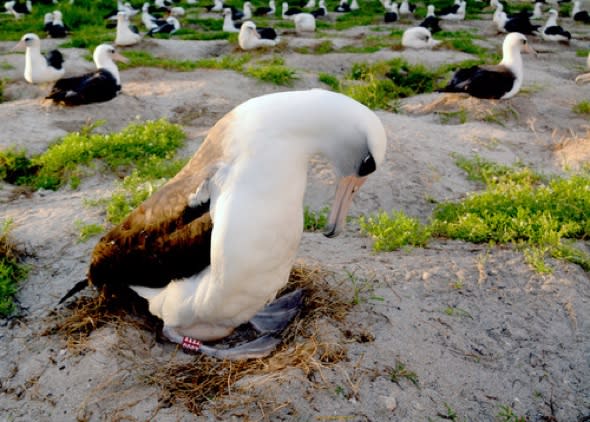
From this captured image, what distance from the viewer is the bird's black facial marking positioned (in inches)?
104

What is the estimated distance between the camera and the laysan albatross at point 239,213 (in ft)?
8.59

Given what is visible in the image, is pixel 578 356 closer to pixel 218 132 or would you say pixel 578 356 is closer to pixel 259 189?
pixel 259 189

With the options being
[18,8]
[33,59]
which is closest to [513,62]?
[33,59]

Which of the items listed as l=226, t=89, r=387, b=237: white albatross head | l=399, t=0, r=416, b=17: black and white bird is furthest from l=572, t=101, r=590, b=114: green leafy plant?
l=399, t=0, r=416, b=17: black and white bird

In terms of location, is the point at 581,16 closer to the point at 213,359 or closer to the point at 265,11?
the point at 265,11

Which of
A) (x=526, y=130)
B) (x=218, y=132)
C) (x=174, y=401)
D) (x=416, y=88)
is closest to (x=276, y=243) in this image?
(x=218, y=132)

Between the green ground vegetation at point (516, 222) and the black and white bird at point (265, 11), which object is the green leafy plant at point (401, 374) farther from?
the black and white bird at point (265, 11)

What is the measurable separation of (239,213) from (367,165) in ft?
2.03

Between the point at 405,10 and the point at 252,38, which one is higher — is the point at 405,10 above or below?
above

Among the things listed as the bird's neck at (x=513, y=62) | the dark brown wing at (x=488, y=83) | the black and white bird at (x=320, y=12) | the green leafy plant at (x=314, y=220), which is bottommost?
the green leafy plant at (x=314, y=220)

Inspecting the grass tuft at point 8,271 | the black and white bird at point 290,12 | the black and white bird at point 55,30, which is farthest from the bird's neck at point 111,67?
the black and white bird at point 290,12

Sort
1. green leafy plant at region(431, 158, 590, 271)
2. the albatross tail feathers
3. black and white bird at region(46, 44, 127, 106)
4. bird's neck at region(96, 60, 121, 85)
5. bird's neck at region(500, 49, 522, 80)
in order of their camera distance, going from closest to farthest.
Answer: the albatross tail feathers < green leafy plant at region(431, 158, 590, 271) < black and white bird at region(46, 44, 127, 106) < bird's neck at region(500, 49, 522, 80) < bird's neck at region(96, 60, 121, 85)

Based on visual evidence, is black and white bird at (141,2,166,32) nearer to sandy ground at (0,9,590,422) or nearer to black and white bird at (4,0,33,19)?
black and white bird at (4,0,33,19)

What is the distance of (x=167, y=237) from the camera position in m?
3.00
